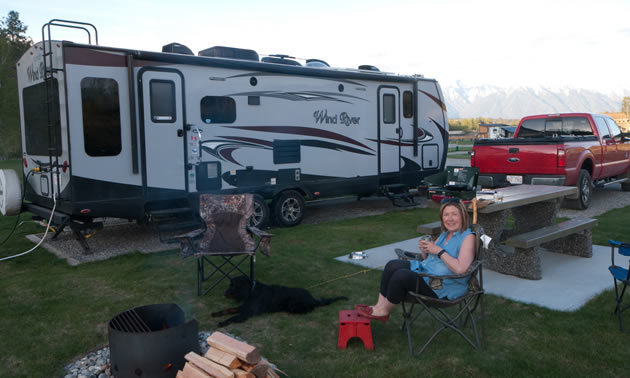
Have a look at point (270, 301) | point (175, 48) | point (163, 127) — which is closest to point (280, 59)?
point (175, 48)

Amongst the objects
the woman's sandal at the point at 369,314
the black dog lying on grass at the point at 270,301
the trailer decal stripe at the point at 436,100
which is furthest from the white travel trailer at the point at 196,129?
the woman's sandal at the point at 369,314

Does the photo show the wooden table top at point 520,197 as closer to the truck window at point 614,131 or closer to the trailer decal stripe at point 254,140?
the trailer decal stripe at point 254,140

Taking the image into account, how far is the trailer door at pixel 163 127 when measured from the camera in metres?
6.91

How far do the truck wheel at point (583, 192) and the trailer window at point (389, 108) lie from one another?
3632 mm

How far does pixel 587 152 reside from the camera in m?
9.54

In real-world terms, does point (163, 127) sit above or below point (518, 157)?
above

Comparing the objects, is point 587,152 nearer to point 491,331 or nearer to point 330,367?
point 491,331

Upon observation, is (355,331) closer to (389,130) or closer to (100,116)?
(100,116)

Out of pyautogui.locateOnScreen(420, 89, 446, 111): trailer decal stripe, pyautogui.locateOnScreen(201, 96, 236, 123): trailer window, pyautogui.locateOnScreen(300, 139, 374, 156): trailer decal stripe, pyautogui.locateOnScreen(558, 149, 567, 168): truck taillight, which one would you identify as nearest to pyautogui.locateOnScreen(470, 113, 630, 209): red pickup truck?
pyautogui.locateOnScreen(558, 149, 567, 168): truck taillight

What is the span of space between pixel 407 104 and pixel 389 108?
525 millimetres

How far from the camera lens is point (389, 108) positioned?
9.92 meters

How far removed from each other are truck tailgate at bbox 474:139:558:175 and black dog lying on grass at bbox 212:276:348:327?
18.8 feet

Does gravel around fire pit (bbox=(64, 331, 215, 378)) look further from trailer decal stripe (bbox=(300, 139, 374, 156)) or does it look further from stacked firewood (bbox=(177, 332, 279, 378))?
trailer decal stripe (bbox=(300, 139, 374, 156))

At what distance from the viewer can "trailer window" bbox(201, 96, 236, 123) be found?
7.52 m
